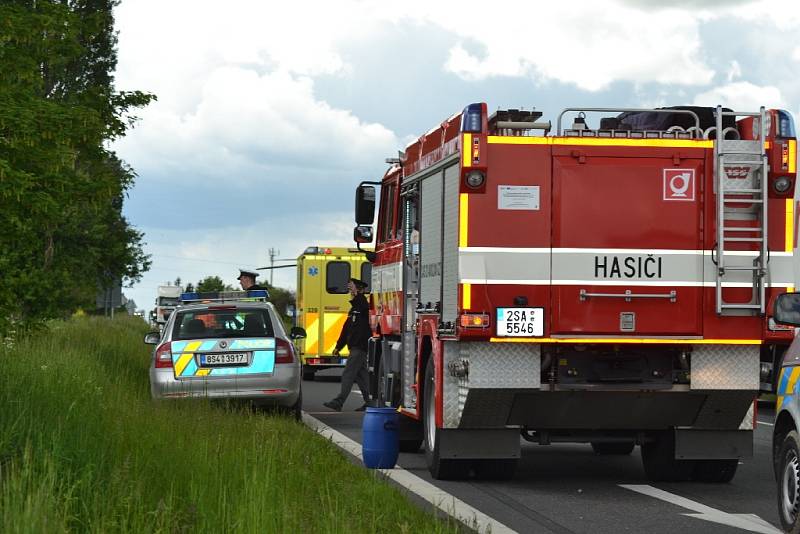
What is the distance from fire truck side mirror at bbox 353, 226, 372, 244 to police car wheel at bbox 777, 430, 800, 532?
8.38m

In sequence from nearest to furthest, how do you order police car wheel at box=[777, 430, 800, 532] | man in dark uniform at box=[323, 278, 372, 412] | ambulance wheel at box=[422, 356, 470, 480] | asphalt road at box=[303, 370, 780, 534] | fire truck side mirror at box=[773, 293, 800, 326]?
fire truck side mirror at box=[773, 293, 800, 326], police car wheel at box=[777, 430, 800, 532], asphalt road at box=[303, 370, 780, 534], ambulance wheel at box=[422, 356, 470, 480], man in dark uniform at box=[323, 278, 372, 412]

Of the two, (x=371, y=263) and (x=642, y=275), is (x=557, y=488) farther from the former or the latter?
(x=371, y=263)

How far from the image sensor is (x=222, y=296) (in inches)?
779

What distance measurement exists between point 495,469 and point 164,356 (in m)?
5.99

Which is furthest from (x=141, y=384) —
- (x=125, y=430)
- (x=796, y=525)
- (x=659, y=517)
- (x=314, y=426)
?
(x=796, y=525)

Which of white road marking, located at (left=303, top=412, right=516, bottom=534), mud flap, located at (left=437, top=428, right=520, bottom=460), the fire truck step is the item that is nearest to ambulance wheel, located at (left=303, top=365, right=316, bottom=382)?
white road marking, located at (left=303, top=412, right=516, bottom=534)

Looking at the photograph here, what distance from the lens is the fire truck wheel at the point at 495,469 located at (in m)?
12.6

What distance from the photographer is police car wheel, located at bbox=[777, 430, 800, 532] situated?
8.78m

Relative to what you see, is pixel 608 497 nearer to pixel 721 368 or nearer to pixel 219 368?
pixel 721 368

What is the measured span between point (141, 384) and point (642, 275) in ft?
34.9

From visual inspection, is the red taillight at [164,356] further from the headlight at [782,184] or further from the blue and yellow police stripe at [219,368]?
the headlight at [782,184]

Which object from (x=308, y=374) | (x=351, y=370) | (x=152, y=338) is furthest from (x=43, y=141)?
(x=308, y=374)

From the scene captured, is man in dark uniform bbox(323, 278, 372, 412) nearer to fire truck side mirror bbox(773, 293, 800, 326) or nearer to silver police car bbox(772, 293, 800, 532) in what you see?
silver police car bbox(772, 293, 800, 532)

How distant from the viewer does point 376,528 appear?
28.3 ft
